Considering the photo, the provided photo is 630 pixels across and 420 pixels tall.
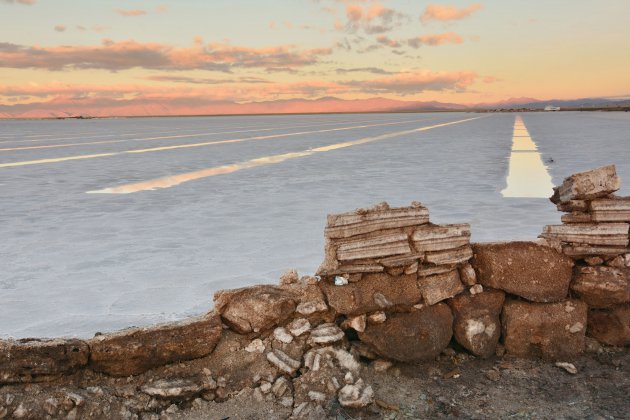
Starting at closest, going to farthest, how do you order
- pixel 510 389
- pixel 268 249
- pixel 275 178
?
1. pixel 510 389
2. pixel 268 249
3. pixel 275 178

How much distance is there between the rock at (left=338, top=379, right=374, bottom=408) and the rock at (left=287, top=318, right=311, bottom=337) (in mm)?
535

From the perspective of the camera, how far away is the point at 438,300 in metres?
4.18

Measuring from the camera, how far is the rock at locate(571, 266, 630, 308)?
14.1 ft

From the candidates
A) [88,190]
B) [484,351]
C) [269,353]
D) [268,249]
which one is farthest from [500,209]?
[88,190]

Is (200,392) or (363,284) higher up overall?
(363,284)

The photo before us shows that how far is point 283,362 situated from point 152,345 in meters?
0.87

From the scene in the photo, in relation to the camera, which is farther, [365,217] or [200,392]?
[365,217]

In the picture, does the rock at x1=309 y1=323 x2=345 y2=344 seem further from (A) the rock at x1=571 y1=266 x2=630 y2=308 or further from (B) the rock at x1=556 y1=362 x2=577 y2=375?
(A) the rock at x1=571 y1=266 x2=630 y2=308

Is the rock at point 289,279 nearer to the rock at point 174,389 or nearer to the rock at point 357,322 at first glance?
the rock at point 357,322

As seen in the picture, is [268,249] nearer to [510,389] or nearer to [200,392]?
[200,392]

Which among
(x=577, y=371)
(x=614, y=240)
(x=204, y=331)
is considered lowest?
(x=577, y=371)

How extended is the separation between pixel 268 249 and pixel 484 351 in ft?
9.19

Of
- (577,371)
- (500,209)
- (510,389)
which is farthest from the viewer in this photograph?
(500,209)

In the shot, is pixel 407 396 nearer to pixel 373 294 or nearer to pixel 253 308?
pixel 373 294
